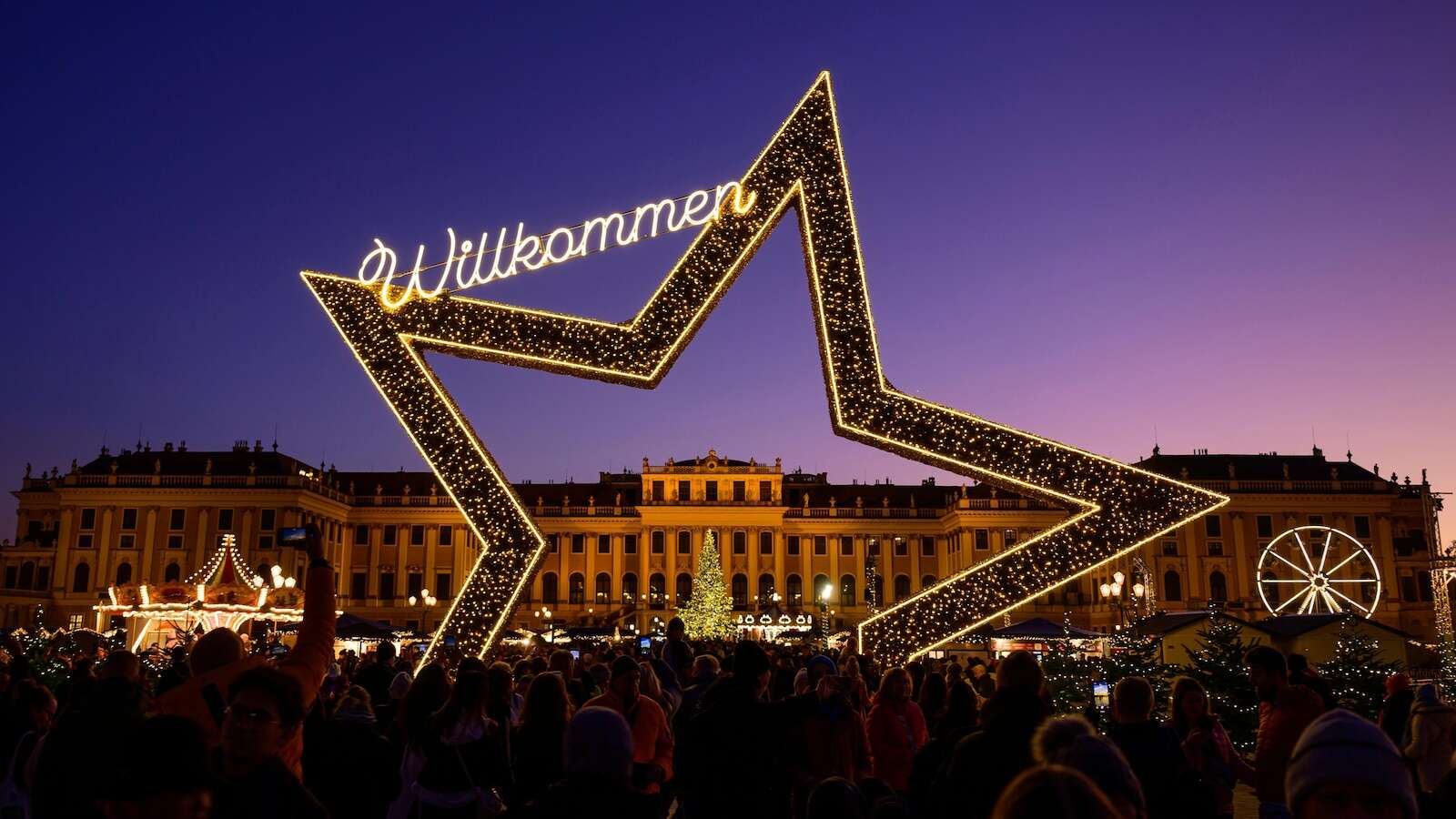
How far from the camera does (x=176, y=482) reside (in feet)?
221

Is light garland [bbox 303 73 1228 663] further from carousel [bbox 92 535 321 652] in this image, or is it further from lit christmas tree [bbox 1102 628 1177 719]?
carousel [bbox 92 535 321 652]

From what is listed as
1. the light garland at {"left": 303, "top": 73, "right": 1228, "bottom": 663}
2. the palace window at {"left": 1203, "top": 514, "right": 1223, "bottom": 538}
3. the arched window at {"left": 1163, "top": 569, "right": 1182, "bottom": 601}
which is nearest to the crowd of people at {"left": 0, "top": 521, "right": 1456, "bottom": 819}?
the light garland at {"left": 303, "top": 73, "right": 1228, "bottom": 663}

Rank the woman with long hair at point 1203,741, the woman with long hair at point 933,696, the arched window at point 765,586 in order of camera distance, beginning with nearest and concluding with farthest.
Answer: the woman with long hair at point 1203,741, the woman with long hair at point 933,696, the arched window at point 765,586

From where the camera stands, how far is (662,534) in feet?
245

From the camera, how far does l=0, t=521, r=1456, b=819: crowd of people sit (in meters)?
2.58

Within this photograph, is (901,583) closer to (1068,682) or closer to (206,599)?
(206,599)

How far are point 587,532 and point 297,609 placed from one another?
41.6 meters

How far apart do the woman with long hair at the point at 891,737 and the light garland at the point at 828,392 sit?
3752 millimetres

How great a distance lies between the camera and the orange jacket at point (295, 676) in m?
4.04

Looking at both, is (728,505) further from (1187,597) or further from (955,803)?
(955,803)

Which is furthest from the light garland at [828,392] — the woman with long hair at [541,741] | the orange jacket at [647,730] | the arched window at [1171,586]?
the arched window at [1171,586]

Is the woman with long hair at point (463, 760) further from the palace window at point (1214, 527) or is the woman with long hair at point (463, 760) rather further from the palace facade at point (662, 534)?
the palace window at point (1214, 527)

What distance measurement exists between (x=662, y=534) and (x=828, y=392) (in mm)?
64413

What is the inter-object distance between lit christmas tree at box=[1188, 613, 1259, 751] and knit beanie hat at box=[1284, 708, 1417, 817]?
36.8 ft
